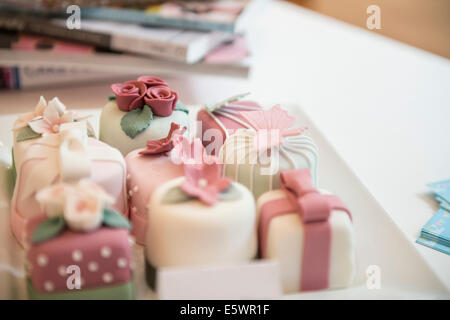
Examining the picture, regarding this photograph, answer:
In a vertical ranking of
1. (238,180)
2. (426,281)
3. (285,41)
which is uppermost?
(285,41)

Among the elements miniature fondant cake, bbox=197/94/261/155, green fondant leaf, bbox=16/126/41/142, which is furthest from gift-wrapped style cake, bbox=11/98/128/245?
miniature fondant cake, bbox=197/94/261/155

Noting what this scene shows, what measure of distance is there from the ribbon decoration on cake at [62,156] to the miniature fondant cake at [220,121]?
24 centimetres

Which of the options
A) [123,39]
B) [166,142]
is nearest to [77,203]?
[166,142]

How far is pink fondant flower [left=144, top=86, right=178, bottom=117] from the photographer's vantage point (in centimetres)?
101

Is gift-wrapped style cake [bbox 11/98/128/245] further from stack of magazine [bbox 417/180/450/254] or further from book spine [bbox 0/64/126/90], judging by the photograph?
book spine [bbox 0/64/126/90]

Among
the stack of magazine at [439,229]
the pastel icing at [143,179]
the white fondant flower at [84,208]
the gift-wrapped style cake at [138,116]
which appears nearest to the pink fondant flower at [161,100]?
the gift-wrapped style cake at [138,116]

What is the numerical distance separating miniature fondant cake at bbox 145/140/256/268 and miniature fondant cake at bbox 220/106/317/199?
0.33 ft

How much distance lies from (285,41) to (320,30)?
185mm

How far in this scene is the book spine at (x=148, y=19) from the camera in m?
1.54

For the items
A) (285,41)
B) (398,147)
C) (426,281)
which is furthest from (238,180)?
(285,41)

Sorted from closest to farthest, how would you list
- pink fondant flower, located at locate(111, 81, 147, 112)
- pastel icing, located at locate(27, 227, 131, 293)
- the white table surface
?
1. pastel icing, located at locate(27, 227, 131, 293)
2. pink fondant flower, located at locate(111, 81, 147, 112)
3. the white table surface
